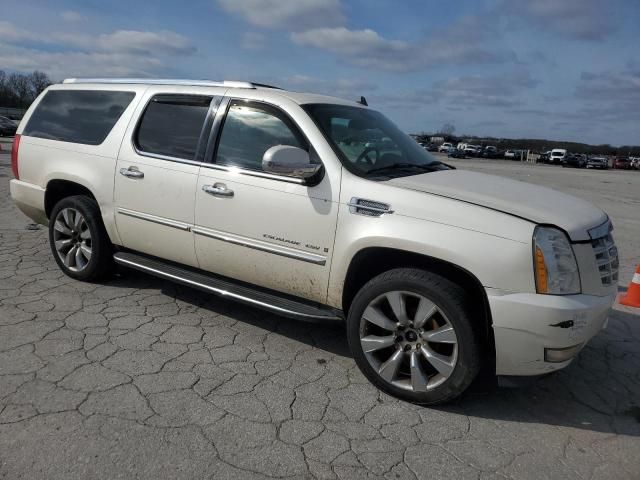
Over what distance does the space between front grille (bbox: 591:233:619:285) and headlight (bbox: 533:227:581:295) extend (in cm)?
26

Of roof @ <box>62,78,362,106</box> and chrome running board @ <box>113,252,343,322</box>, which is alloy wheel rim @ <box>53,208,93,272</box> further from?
roof @ <box>62,78,362,106</box>

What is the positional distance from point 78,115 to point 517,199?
389 centimetres

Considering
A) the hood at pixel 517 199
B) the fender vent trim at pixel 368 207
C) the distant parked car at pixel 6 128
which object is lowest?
the distant parked car at pixel 6 128

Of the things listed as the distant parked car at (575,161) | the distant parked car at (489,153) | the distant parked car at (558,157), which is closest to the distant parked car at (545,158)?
the distant parked car at (558,157)

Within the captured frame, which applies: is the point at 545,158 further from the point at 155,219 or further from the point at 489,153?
the point at 155,219

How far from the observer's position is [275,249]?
11.3ft

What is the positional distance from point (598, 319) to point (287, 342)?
2069 mm

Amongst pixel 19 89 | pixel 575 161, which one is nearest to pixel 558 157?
pixel 575 161

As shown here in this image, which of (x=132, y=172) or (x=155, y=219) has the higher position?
(x=132, y=172)

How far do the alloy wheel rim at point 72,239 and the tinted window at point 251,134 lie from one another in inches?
68.1

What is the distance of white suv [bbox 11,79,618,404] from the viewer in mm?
2760

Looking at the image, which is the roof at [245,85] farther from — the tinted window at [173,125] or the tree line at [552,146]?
the tree line at [552,146]

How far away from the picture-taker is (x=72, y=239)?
4.77 metres

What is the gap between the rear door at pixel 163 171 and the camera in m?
3.87
